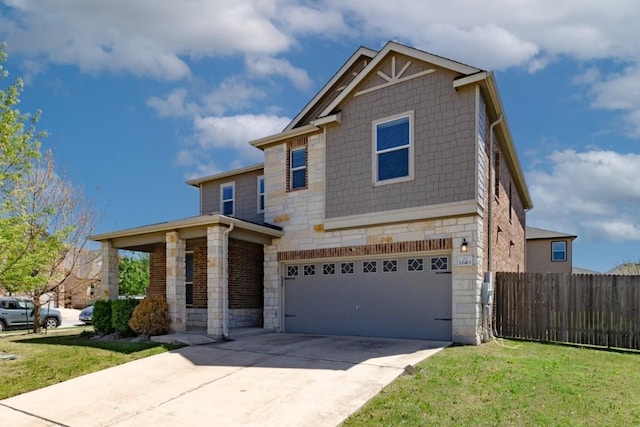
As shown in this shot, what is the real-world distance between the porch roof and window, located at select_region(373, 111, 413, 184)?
3.60m

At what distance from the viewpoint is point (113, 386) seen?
804cm

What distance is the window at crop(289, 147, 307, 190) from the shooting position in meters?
13.9

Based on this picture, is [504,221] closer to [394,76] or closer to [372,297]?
[372,297]

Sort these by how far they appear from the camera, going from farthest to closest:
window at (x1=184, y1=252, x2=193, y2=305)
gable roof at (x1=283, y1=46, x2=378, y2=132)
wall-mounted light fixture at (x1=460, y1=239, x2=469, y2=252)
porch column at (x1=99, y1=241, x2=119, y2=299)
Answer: window at (x1=184, y1=252, x2=193, y2=305)
porch column at (x1=99, y1=241, x2=119, y2=299)
gable roof at (x1=283, y1=46, x2=378, y2=132)
wall-mounted light fixture at (x1=460, y1=239, x2=469, y2=252)

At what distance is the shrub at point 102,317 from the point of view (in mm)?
13617

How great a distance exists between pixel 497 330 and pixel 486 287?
5.88 ft

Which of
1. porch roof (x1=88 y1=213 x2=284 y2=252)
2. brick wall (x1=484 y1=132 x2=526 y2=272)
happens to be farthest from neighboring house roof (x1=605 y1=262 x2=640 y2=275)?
porch roof (x1=88 y1=213 x2=284 y2=252)

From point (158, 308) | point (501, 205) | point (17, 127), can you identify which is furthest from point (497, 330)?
point (17, 127)

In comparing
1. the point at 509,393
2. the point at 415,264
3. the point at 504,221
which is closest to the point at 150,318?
the point at 415,264

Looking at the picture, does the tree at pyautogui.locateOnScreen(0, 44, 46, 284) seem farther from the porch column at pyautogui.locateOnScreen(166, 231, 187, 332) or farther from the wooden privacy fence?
the wooden privacy fence

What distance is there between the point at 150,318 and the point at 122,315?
1.28 m

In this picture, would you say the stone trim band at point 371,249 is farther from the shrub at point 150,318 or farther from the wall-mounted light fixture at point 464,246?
the shrub at point 150,318

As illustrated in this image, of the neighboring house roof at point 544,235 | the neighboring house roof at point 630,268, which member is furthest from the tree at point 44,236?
the neighboring house roof at point 630,268

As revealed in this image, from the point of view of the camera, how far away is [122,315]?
1305cm
